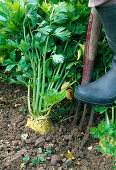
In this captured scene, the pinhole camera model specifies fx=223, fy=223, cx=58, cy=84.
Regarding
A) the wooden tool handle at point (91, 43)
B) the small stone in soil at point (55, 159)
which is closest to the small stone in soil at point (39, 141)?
the small stone in soil at point (55, 159)

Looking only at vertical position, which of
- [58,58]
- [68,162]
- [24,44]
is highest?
[24,44]

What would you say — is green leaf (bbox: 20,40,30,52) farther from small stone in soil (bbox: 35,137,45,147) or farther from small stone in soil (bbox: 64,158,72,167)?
small stone in soil (bbox: 64,158,72,167)

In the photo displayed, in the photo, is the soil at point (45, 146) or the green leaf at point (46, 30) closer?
the soil at point (45, 146)

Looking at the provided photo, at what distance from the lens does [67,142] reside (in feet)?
6.55

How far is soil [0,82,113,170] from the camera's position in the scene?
5.62ft

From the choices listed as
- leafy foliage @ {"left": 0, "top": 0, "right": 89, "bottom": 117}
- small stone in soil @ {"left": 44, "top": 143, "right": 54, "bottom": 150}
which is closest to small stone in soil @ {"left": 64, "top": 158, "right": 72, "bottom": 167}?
small stone in soil @ {"left": 44, "top": 143, "right": 54, "bottom": 150}

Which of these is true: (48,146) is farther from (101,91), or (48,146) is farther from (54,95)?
(101,91)

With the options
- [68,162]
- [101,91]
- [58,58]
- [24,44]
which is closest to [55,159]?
[68,162]

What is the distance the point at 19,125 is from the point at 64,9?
1080 mm

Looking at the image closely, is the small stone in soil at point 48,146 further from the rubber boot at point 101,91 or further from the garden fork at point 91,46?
the rubber boot at point 101,91

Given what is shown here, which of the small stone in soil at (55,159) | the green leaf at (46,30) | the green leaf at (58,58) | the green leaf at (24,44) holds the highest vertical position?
the green leaf at (46,30)

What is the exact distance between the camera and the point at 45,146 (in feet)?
6.10

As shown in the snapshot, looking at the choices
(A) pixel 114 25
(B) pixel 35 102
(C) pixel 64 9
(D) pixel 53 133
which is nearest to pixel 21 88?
(B) pixel 35 102

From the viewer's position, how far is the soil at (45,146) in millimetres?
1712
